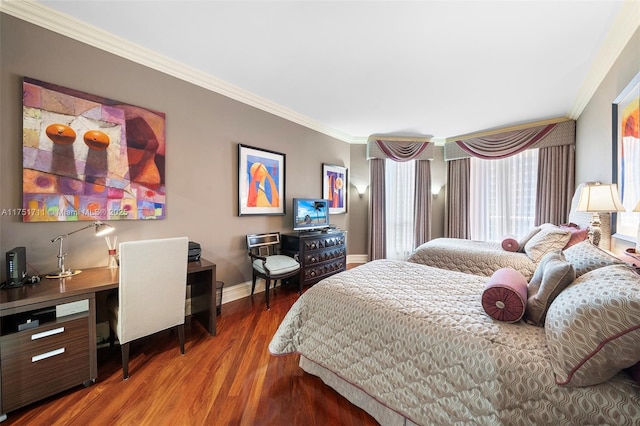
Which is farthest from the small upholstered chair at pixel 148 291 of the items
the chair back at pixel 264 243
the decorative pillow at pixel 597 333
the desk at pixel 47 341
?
the decorative pillow at pixel 597 333

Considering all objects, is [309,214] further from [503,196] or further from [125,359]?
[503,196]

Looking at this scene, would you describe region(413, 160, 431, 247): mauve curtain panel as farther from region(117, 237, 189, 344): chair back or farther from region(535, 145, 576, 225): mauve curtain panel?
region(117, 237, 189, 344): chair back

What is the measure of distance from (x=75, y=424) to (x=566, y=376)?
2.44 m

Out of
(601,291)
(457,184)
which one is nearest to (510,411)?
(601,291)

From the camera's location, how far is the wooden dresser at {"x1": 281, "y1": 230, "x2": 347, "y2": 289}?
330 cm

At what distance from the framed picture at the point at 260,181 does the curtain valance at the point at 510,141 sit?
12.0 feet

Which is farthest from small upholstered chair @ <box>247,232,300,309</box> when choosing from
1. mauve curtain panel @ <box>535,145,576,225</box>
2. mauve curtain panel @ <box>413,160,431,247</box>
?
mauve curtain panel @ <box>535,145,576,225</box>

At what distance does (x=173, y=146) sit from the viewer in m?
2.51

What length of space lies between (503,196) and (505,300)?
420 cm

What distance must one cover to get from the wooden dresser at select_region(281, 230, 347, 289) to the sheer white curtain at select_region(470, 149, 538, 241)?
9.98ft

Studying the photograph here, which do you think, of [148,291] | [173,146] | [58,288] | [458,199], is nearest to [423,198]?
[458,199]

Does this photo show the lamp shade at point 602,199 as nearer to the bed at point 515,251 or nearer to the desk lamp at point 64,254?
the bed at point 515,251

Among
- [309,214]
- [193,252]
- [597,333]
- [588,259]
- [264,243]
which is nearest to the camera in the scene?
[597,333]

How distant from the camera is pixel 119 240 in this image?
2188 millimetres
